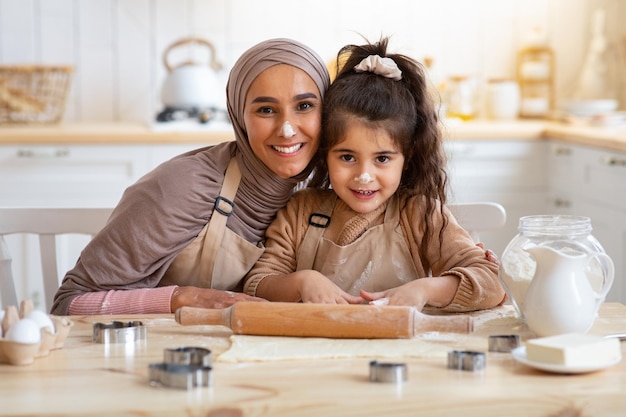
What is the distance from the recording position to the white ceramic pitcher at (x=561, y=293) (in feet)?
3.90

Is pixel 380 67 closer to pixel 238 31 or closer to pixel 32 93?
pixel 32 93

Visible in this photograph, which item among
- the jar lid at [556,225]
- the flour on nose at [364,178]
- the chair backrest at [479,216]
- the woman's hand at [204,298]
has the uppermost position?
the flour on nose at [364,178]

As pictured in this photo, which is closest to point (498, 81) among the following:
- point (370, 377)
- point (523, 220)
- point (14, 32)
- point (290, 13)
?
point (290, 13)

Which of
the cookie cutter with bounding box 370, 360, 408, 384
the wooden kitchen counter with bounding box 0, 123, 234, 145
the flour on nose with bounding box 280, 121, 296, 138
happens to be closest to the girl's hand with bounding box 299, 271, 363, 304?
the flour on nose with bounding box 280, 121, 296, 138

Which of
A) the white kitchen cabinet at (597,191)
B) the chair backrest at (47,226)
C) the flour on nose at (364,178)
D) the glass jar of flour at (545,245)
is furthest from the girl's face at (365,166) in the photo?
the white kitchen cabinet at (597,191)

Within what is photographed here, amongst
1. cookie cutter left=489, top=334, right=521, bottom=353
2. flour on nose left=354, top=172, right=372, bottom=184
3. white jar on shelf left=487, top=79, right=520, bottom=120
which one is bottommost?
cookie cutter left=489, top=334, right=521, bottom=353

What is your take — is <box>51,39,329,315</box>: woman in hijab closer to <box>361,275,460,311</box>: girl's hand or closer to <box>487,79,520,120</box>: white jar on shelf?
<box>361,275,460,311</box>: girl's hand

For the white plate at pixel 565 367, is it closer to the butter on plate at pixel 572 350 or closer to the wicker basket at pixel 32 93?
the butter on plate at pixel 572 350

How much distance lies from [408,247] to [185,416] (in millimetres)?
766

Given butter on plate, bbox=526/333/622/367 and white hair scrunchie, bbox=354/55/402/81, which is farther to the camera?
white hair scrunchie, bbox=354/55/402/81

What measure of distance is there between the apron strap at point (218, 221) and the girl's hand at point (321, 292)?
233mm

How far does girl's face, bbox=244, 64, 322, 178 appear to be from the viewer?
5.25 feet

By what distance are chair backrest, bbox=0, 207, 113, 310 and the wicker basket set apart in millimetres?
1732

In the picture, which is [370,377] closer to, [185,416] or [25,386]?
[185,416]
